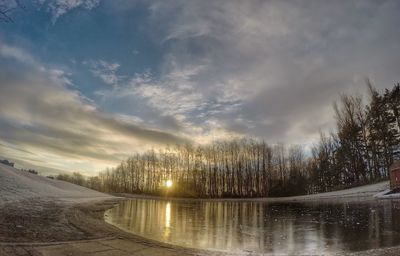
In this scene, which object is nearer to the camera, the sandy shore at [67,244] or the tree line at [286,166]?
the sandy shore at [67,244]

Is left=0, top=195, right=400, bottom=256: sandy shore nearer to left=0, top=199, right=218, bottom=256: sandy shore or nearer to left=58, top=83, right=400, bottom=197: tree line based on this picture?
left=0, top=199, right=218, bottom=256: sandy shore

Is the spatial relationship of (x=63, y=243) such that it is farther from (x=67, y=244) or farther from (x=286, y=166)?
(x=286, y=166)

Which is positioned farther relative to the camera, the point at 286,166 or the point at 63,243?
the point at 286,166

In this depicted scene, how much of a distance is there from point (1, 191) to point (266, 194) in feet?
308

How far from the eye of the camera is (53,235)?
14227 millimetres

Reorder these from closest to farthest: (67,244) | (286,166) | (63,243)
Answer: (67,244) → (63,243) → (286,166)

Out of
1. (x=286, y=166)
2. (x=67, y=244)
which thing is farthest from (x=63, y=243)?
(x=286, y=166)

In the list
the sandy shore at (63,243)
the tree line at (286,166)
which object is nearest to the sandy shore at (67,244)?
the sandy shore at (63,243)

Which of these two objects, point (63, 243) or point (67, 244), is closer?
point (67, 244)

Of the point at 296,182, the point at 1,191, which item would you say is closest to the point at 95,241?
the point at 1,191

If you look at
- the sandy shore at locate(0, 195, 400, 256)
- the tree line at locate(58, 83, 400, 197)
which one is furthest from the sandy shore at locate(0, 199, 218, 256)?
the tree line at locate(58, 83, 400, 197)

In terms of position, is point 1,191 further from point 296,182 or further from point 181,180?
point 181,180

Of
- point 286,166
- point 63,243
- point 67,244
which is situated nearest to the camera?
point 67,244

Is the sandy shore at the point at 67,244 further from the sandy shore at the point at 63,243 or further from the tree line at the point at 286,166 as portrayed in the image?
the tree line at the point at 286,166
